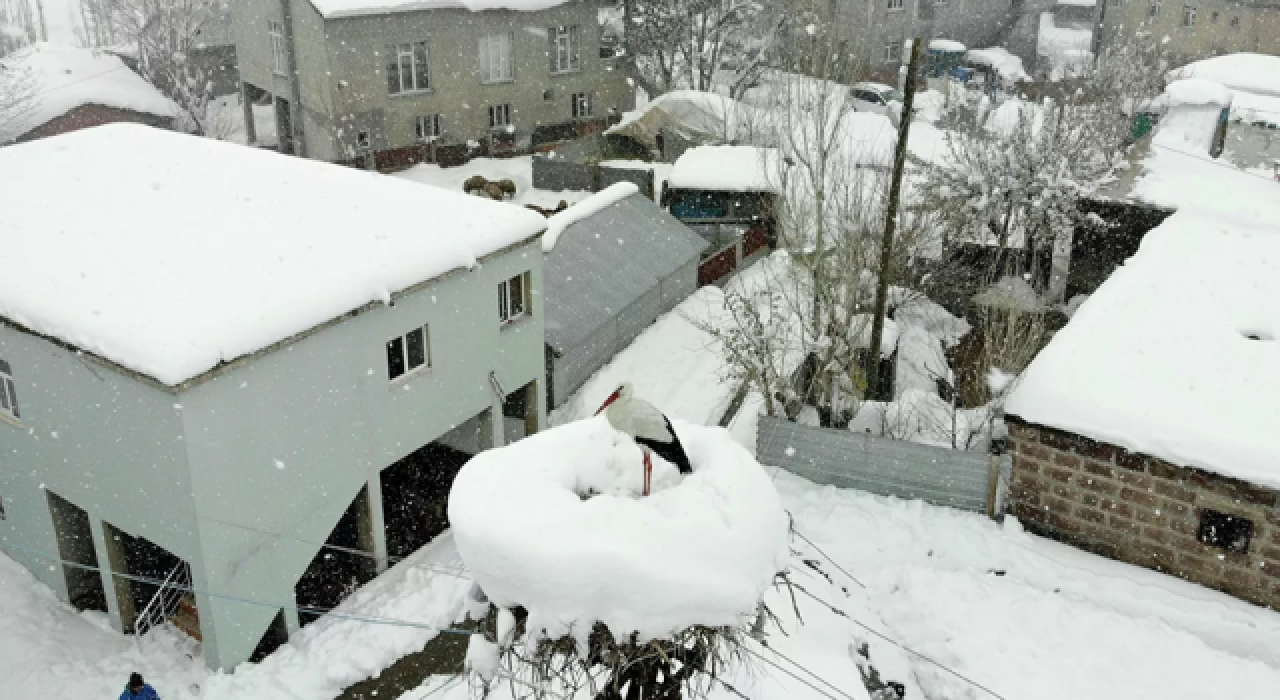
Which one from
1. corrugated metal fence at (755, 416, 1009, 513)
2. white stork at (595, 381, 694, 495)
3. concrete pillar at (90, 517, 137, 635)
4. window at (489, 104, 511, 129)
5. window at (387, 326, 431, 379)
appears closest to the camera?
white stork at (595, 381, 694, 495)

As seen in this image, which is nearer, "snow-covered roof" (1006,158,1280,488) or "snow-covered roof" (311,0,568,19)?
"snow-covered roof" (1006,158,1280,488)

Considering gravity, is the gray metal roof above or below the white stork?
below

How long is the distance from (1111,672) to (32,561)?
16311 millimetres

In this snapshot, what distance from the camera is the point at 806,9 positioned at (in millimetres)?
42875

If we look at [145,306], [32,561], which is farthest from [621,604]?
[32,561]

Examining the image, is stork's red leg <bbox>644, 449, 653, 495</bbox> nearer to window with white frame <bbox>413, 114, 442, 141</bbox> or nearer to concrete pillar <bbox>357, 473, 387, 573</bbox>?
concrete pillar <bbox>357, 473, 387, 573</bbox>

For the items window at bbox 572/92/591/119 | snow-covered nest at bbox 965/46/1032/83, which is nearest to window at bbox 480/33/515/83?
window at bbox 572/92/591/119

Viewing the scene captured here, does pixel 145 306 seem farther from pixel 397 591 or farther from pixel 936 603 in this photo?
pixel 936 603

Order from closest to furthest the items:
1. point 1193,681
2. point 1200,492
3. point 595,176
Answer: point 1193,681 → point 1200,492 → point 595,176

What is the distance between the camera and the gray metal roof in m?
21.5

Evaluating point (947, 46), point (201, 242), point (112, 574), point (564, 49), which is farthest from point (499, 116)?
point (112, 574)

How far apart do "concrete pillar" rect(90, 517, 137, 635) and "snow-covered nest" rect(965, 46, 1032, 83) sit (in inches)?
1862

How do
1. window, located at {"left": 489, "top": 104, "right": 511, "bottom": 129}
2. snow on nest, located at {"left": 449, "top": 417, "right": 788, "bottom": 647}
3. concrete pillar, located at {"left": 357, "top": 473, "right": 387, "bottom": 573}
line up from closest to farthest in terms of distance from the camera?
snow on nest, located at {"left": 449, "top": 417, "right": 788, "bottom": 647} → concrete pillar, located at {"left": 357, "top": 473, "right": 387, "bottom": 573} → window, located at {"left": 489, "top": 104, "right": 511, "bottom": 129}

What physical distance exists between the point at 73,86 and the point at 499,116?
18.2 meters
